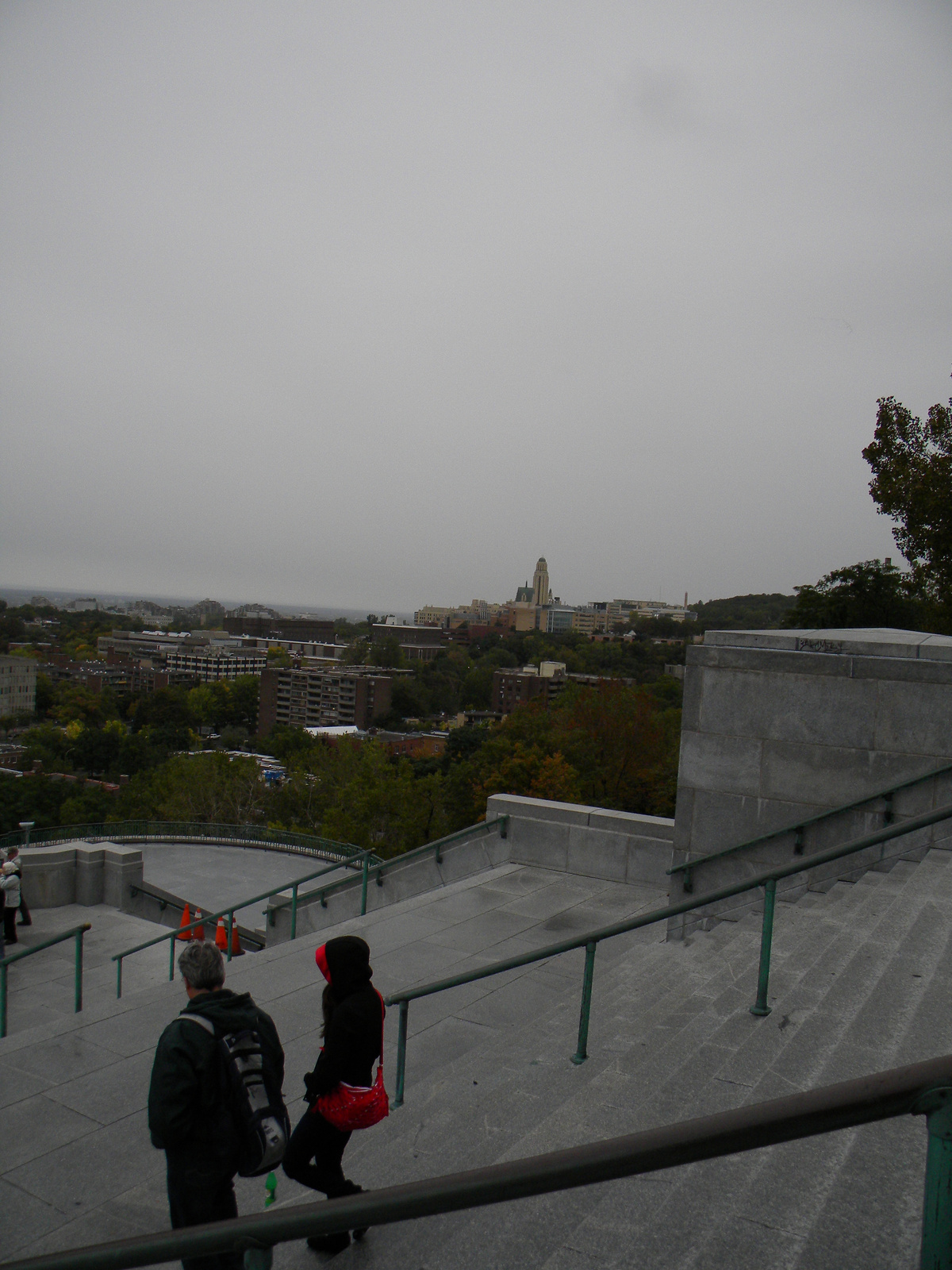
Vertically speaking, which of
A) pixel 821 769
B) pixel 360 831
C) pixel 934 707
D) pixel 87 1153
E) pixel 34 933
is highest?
pixel 934 707

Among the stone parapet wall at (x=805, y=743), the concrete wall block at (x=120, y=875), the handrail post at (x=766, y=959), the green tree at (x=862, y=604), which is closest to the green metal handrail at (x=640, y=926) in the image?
the handrail post at (x=766, y=959)

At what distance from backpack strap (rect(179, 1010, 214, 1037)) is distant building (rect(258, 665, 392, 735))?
104448mm

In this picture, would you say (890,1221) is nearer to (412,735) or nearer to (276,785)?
(276,785)

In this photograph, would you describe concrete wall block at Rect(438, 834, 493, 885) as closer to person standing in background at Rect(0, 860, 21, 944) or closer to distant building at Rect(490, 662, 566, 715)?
person standing in background at Rect(0, 860, 21, 944)

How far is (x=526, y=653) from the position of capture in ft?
500

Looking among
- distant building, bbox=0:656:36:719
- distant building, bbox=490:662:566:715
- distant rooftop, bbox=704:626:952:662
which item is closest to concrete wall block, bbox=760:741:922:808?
distant rooftop, bbox=704:626:952:662

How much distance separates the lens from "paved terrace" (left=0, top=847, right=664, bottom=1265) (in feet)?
14.8

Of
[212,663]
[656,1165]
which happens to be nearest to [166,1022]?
[656,1165]

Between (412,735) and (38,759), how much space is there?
3443 cm

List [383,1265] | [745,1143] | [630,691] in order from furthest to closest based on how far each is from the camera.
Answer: [630,691], [383,1265], [745,1143]

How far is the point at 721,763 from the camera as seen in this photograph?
7.87 meters

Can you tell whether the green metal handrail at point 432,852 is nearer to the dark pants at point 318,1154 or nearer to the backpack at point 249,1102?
the dark pants at point 318,1154

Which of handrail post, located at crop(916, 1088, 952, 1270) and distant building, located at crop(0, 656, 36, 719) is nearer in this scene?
handrail post, located at crop(916, 1088, 952, 1270)

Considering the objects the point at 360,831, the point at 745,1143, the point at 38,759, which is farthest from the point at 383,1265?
the point at 38,759
